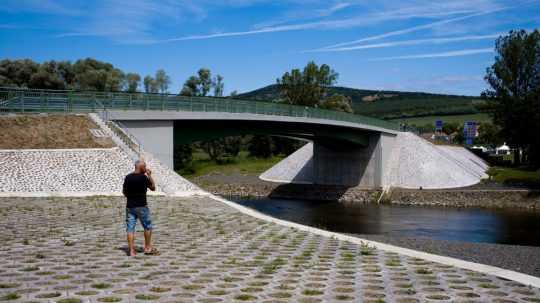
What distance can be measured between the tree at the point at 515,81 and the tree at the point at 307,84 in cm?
3100

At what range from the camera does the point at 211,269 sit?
32.0ft

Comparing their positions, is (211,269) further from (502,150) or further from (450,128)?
(450,128)

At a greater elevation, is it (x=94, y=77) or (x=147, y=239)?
(x=94, y=77)

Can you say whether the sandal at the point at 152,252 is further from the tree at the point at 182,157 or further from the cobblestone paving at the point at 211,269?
the tree at the point at 182,157

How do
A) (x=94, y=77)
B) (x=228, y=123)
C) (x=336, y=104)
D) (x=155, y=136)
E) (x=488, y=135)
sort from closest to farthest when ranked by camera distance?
(x=155, y=136) < (x=228, y=123) < (x=94, y=77) < (x=336, y=104) < (x=488, y=135)

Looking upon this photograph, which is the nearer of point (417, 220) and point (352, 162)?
point (417, 220)

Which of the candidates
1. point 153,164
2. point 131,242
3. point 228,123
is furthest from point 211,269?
point 228,123

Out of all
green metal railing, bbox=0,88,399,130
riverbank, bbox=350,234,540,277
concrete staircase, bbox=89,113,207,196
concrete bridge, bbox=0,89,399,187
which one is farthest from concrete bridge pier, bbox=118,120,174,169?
riverbank, bbox=350,234,540,277

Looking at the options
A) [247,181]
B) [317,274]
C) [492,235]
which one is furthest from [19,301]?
[247,181]

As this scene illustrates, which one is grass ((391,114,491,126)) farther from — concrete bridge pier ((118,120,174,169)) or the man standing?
the man standing

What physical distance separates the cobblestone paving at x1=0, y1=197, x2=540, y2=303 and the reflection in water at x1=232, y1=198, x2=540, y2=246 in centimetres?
1730

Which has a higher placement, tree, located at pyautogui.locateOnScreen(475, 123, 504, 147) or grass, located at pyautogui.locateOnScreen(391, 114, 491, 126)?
grass, located at pyautogui.locateOnScreen(391, 114, 491, 126)

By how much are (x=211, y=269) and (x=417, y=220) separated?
29.3 metres

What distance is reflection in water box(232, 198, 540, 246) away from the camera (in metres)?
29.8
